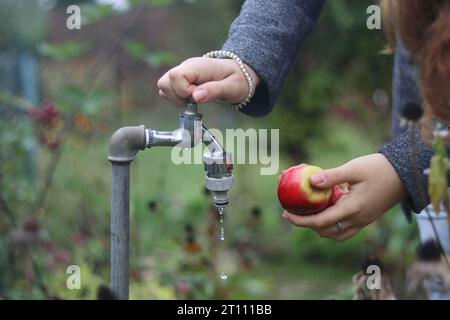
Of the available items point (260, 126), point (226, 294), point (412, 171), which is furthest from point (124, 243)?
point (260, 126)

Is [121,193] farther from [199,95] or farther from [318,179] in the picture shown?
[318,179]

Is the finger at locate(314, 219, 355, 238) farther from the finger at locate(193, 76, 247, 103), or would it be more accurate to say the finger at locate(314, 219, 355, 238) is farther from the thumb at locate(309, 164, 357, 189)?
the finger at locate(193, 76, 247, 103)

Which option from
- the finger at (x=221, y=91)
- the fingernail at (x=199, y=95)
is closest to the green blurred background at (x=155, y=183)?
the finger at (x=221, y=91)

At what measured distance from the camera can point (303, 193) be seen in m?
1.34

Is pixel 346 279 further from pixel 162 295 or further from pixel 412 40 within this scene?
pixel 412 40

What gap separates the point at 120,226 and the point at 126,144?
0.14 metres

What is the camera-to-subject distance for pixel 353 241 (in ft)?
13.9

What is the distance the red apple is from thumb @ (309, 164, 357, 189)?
2 centimetres


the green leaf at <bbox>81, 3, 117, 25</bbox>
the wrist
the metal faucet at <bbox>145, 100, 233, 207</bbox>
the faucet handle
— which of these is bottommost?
the metal faucet at <bbox>145, 100, 233, 207</bbox>

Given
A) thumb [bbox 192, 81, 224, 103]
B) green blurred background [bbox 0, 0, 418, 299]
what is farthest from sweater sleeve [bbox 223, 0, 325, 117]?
green blurred background [bbox 0, 0, 418, 299]

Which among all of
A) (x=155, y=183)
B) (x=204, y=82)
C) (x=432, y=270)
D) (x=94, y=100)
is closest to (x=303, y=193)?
(x=204, y=82)

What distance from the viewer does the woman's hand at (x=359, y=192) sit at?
129cm

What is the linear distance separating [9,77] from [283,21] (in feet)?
10.2

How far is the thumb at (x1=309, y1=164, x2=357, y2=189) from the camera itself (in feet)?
4.23
